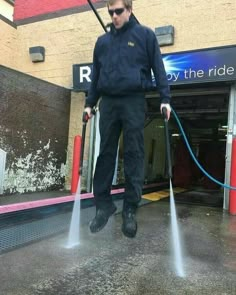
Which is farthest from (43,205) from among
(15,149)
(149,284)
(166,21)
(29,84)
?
(166,21)

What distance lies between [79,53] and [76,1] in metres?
1.38

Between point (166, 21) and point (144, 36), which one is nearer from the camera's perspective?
point (144, 36)

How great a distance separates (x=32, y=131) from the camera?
827 cm

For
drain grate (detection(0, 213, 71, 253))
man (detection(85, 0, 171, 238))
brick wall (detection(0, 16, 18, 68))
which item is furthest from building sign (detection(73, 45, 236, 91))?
brick wall (detection(0, 16, 18, 68))

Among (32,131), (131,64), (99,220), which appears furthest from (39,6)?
(99,220)

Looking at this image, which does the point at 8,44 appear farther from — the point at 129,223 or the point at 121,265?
the point at 129,223

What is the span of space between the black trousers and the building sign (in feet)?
13.9

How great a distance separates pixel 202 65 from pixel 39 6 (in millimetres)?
5304

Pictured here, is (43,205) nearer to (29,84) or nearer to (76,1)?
(29,84)

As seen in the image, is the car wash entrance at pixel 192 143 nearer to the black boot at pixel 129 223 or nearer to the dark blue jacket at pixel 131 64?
the dark blue jacket at pixel 131 64

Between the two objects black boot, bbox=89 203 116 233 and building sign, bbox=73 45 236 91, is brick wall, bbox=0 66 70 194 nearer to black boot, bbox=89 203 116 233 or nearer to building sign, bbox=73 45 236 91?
building sign, bbox=73 45 236 91

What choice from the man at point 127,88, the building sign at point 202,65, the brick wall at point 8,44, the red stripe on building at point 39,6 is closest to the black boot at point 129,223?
the man at point 127,88

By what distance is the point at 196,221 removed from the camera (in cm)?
602

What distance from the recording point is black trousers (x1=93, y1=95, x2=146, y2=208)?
300 centimetres
